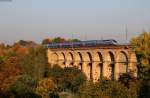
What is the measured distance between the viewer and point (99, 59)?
45.3 metres

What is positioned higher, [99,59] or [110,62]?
[99,59]

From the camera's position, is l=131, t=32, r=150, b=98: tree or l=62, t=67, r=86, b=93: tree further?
l=62, t=67, r=86, b=93: tree

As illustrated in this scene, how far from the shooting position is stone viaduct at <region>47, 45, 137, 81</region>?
40.6 m

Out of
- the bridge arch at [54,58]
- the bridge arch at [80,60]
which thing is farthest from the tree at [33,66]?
the bridge arch at [54,58]

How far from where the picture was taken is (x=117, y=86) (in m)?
17.8

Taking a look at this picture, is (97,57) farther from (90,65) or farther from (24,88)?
(24,88)

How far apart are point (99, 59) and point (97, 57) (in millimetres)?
383

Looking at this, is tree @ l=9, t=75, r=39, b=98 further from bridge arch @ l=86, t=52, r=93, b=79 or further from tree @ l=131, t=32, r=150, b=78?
bridge arch @ l=86, t=52, r=93, b=79

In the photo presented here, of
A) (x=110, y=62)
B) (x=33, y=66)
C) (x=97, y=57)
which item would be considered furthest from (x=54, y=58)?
(x=110, y=62)

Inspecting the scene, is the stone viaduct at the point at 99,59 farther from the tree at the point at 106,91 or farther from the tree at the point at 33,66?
the tree at the point at 106,91

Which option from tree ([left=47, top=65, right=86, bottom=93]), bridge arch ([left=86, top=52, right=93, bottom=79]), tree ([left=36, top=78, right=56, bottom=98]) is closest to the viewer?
tree ([left=36, top=78, right=56, bottom=98])

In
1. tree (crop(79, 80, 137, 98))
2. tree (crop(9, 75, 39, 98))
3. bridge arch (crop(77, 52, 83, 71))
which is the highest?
bridge arch (crop(77, 52, 83, 71))

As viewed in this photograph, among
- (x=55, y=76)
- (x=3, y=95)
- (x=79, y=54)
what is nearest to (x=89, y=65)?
(x=79, y=54)

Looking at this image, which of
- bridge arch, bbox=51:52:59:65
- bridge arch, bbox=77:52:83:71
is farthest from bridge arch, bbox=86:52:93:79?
bridge arch, bbox=51:52:59:65
